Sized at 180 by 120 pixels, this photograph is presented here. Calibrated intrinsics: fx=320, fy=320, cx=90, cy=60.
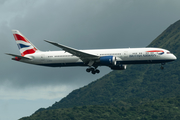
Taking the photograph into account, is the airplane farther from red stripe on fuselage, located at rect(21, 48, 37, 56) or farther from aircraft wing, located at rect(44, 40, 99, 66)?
red stripe on fuselage, located at rect(21, 48, 37, 56)

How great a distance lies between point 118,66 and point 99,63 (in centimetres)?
825

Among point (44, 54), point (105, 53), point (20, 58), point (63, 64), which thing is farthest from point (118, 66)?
point (20, 58)

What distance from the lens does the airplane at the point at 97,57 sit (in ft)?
243

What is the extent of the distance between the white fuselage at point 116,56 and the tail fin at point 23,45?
317cm

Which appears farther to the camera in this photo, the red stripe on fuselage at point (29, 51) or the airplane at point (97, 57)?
the red stripe on fuselage at point (29, 51)

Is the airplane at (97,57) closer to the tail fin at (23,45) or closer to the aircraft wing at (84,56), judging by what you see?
the aircraft wing at (84,56)

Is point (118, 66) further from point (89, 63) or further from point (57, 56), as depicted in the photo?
point (57, 56)

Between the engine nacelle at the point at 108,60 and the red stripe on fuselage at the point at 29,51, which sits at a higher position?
the red stripe on fuselage at the point at 29,51

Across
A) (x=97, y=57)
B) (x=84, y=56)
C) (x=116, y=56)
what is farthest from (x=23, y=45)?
(x=116, y=56)

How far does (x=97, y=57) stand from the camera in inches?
2968

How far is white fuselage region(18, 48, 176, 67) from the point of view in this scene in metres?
74.2

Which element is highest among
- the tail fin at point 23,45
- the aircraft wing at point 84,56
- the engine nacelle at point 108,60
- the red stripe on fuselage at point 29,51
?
the tail fin at point 23,45

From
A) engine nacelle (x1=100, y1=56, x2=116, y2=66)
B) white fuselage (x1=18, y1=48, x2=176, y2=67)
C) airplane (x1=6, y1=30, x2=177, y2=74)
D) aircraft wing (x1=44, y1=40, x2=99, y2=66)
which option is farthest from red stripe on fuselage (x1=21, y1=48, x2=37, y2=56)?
engine nacelle (x1=100, y1=56, x2=116, y2=66)

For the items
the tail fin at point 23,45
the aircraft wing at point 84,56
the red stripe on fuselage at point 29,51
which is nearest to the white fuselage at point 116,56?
the aircraft wing at point 84,56
